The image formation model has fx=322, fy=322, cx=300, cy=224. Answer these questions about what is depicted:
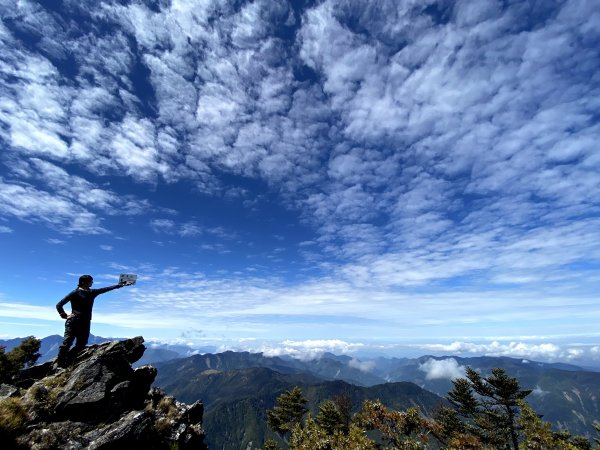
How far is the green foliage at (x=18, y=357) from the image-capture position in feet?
165

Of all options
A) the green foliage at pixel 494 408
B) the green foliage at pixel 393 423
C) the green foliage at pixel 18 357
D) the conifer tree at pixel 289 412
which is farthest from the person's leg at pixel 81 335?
the green foliage at pixel 494 408

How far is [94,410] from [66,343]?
4172 mm

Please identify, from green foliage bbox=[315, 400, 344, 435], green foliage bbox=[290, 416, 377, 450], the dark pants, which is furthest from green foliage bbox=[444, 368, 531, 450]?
the dark pants

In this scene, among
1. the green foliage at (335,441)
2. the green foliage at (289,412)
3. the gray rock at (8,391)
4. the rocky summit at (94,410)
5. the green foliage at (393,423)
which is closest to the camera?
the rocky summit at (94,410)

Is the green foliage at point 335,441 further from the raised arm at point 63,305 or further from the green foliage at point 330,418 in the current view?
the green foliage at point 330,418

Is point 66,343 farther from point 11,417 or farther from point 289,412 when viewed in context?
point 289,412

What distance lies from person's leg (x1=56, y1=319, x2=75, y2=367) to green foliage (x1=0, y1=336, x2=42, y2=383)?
44.1 m

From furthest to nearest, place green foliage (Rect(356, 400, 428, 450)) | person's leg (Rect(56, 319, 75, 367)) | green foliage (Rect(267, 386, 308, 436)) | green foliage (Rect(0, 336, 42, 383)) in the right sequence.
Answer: green foliage (Rect(267, 386, 308, 436))
green foliage (Rect(0, 336, 42, 383))
green foliage (Rect(356, 400, 428, 450))
person's leg (Rect(56, 319, 75, 367))

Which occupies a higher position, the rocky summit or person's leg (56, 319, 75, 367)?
person's leg (56, 319, 75, 367)

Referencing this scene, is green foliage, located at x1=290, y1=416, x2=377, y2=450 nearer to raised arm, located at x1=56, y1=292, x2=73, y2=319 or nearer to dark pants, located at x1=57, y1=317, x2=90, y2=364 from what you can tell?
dark pants, located at x1=57, y1=317, x2=90, y2=364

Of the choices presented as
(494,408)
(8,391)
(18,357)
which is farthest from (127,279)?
(494,408)

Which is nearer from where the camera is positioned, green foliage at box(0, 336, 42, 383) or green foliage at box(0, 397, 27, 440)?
green foliage at box(0, 397, 27, 440)

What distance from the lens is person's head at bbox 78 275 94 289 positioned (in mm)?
16212

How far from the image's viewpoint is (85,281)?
16.4m
